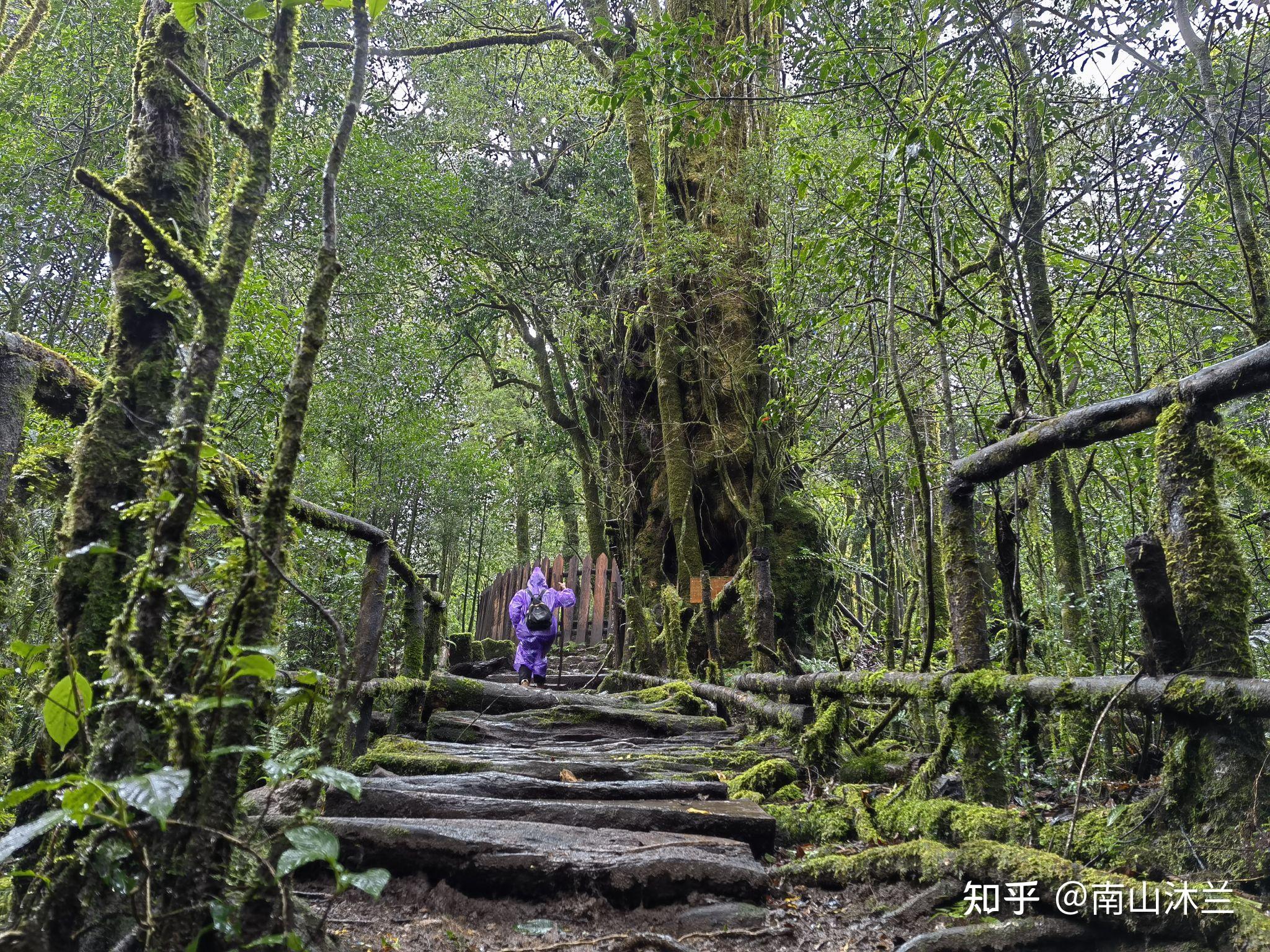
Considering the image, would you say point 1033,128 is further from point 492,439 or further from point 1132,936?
point 492,439

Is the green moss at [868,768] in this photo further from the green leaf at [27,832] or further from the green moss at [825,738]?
the green leaf at [27,832]

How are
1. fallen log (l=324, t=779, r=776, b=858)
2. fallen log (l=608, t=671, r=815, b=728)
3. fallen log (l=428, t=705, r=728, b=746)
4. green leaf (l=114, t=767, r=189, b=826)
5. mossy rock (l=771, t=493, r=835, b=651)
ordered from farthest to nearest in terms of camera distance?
mossy rock (l=771, t=493, r=835, b=651), fallen log (l=428, t=705, r=728, b=746), fallen log (l=608, t=671, r=815, b=728), fallen log (l=324, t=779, r=776, b=858), green leaf (l=114, t=767, r=189, b=826)

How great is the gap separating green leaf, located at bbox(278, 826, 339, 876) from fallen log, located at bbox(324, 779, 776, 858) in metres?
1.83

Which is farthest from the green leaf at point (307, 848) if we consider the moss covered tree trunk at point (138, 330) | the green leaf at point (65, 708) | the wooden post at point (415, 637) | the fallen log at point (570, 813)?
the wooden post at point (415, 637)

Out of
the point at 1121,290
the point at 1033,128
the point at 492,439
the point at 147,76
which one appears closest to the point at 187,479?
the point at 147,76

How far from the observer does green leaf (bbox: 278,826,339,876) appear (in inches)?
61.4

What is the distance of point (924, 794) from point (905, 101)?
11.7ft

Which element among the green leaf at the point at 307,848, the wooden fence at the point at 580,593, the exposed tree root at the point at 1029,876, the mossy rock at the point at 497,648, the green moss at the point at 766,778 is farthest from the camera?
the mossy rock at the point at 497,648

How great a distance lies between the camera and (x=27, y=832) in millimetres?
1404

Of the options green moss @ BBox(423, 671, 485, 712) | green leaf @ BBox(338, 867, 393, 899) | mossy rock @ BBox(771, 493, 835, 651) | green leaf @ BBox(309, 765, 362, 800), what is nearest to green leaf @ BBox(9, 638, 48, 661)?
green leaf @ BBox(309, 765, 362, 800)

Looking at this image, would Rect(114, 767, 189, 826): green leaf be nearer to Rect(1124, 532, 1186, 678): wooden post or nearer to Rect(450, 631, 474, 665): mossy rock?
Rect(1124, 532, 1186, 678): wooden post

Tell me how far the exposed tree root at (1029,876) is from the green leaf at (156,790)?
2.18 meters

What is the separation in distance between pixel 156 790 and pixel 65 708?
1.50 ft

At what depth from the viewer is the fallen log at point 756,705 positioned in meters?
4.86
